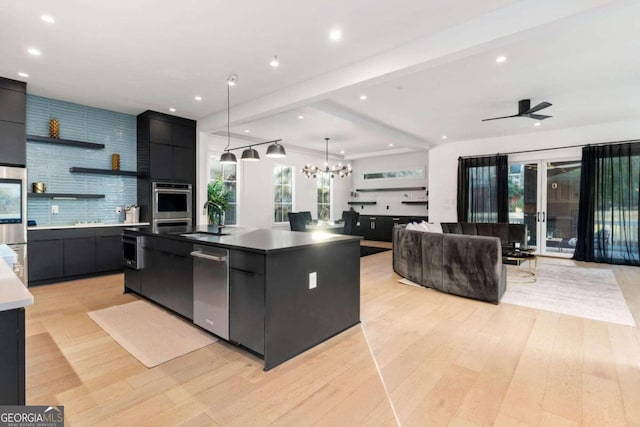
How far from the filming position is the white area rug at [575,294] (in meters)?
3.56

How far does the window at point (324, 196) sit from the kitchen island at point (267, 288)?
747 centimetres

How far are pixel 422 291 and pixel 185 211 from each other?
15.4 ft

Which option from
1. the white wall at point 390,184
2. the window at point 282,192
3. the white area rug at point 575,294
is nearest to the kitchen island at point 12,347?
the white area rug at point 575,294

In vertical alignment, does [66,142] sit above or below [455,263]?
above

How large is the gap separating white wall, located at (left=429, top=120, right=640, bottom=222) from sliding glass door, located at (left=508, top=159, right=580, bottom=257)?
0.29m

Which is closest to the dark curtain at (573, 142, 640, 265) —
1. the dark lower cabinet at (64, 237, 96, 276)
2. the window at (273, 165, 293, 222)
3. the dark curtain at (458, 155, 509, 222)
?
the dark curtain at (458, 155, 509, 222)

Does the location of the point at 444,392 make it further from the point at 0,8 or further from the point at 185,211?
the point at 185,211

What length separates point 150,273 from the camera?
149 inches

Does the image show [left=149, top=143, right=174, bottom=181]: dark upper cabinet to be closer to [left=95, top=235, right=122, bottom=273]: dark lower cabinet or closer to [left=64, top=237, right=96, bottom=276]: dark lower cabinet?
[left=95, top=235, right=122, bottom=273]: dark lower cabinet

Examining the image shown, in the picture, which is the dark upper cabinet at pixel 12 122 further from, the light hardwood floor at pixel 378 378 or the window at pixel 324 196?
the window at pixel 324 196

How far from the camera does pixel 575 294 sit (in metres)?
4.25

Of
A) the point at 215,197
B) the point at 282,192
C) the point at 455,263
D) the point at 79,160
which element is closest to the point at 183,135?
the point at 215,197

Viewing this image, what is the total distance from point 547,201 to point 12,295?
8.99 metres

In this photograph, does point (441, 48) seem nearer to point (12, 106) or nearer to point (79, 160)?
point (12, 106)
